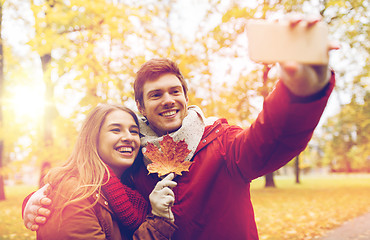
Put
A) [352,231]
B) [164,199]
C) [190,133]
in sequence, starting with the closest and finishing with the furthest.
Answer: [164,199] < [190,133] < [352,231]

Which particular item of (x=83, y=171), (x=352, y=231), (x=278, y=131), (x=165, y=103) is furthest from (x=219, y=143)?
(x=352, y=231)

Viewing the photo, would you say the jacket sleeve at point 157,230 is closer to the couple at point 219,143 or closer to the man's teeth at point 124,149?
the couple at point 219,143

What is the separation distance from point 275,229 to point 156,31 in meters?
5.11

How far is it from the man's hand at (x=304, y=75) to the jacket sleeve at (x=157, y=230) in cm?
93

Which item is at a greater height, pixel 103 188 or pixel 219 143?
pixel 219 143

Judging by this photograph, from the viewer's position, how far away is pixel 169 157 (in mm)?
1691

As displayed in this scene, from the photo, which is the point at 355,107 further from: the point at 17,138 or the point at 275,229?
the point at 17,138

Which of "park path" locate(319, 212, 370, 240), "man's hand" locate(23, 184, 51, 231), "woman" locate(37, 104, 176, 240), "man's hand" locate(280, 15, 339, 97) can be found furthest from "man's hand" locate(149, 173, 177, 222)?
"park path" locate(319, 212, 370, 240)

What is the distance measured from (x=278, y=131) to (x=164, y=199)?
679 mm

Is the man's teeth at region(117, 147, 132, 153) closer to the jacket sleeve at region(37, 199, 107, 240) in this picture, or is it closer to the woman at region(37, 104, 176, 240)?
the woman at region(37, 104, 176, 240)

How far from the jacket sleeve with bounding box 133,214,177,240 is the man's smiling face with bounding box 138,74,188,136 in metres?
0.56

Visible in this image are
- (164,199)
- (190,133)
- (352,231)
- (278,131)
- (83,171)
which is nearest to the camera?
(278,131)

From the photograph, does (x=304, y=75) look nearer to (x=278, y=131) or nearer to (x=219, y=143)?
(x=278, y=131)

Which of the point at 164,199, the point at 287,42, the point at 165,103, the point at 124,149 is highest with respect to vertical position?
the point at 287,42
